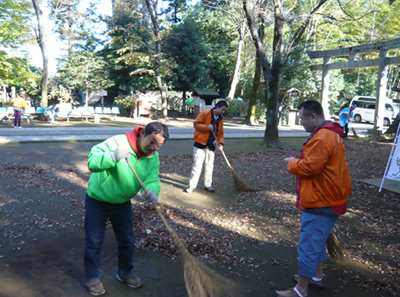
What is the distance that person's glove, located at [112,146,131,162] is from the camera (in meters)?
2.74

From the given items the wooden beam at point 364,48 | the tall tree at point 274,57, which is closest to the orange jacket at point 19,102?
the tall tree at point 274,57

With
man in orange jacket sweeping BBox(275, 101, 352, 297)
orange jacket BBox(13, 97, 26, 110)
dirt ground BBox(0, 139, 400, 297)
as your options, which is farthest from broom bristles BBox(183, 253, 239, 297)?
orange jacket BBox(13, 97, 26, 110)

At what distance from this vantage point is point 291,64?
24.2 m

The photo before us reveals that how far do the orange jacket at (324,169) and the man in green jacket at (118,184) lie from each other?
126 cm

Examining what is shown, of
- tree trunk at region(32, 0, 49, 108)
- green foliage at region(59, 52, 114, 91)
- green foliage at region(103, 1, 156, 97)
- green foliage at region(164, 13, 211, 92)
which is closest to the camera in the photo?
tree trunk at region(32, 0, 49, 108)

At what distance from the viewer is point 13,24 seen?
18.5 m

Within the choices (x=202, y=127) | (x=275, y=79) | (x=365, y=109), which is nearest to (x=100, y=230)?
(x=202, y=127)

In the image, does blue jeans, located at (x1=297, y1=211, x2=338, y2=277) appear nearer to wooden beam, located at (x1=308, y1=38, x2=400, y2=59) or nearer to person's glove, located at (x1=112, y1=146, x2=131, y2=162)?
person's glove, located at (x1=112, y1=146, x2=131, y2=162)

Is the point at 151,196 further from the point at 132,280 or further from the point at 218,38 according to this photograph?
the point at 218,38

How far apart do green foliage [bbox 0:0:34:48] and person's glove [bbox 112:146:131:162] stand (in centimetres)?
1812

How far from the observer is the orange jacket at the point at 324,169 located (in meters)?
2.93

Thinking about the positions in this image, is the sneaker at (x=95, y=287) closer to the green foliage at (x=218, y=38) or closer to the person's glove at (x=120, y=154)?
the person's glove at (x=120, y=154)

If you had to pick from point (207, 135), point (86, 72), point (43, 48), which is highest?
point (43, 48)

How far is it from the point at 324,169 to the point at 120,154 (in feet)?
5.73
